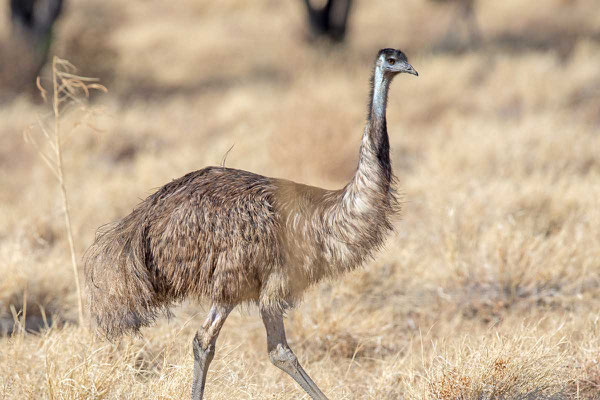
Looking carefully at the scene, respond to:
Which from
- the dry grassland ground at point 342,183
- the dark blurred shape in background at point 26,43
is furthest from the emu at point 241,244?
the dark blurred shape in background at point 26,43

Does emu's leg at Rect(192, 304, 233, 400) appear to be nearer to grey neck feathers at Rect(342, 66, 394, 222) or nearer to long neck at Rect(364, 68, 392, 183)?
grey neck feathers at Rect(342, 66, 394, 222)

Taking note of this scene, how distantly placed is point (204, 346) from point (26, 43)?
10.3 metres

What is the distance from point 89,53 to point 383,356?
9344mm

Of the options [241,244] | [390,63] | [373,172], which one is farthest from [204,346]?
[390,63]

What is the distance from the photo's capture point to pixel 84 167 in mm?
8492

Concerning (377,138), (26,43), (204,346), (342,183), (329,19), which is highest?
(329,19)

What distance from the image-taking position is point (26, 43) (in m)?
12.5

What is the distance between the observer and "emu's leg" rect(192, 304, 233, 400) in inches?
132

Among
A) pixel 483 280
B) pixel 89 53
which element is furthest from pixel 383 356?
pixel 89 53

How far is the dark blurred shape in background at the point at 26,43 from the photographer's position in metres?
11.8

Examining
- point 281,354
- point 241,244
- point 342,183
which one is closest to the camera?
point 241,244

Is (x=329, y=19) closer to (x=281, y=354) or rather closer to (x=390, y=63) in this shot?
(x=390, y=63)

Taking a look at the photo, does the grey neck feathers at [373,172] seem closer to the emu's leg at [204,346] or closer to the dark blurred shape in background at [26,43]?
the emu's leg at [204,346]

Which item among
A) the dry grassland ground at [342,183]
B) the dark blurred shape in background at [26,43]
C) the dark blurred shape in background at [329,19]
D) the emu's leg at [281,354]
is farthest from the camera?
the dark blurred shape in background at [329,19]
